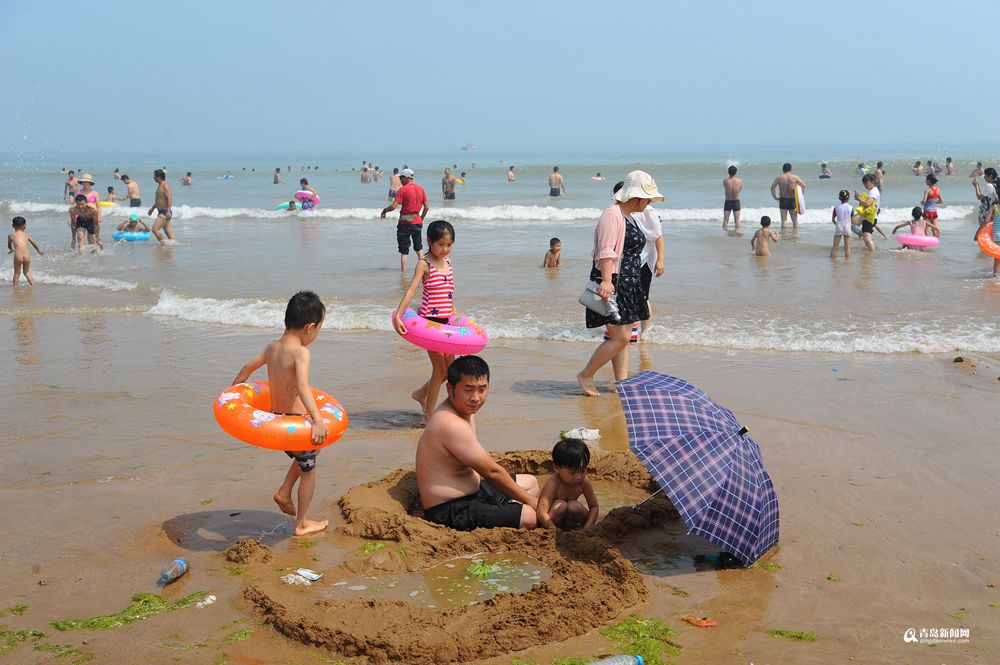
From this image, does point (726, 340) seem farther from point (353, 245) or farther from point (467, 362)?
point (353, 245)

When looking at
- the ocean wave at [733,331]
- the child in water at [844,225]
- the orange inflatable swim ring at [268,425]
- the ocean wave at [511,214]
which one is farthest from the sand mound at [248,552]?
the ocean wave at [511,214]

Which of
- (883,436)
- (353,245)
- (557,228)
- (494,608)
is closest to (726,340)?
(883,436)

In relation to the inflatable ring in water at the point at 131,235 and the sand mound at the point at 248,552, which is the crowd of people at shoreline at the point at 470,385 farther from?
the inflatable ring in water at the point at 131,235

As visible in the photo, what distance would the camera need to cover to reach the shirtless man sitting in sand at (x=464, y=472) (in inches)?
188

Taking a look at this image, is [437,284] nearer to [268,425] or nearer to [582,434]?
[582,434]

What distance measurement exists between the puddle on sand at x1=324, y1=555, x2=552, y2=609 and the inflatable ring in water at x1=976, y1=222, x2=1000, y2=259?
455 inches

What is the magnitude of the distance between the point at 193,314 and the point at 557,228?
40.8 feet

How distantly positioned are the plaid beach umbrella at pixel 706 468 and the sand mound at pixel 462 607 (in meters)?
0.46

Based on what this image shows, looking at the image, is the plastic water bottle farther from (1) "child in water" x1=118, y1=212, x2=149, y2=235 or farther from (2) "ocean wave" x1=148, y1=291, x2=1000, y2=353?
(1) "child in water" x1=118, y1=212, x2=149, y2=235

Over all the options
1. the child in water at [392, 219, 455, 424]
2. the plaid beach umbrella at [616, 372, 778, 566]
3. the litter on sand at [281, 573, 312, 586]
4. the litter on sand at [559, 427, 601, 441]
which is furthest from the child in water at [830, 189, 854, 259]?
the litter on sand at [281, 573, 312, 586]

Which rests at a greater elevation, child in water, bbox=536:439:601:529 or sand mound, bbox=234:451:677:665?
child in water, bbox=536:439:601:529

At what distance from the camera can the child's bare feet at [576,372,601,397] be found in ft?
25.6

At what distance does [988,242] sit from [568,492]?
448 inches

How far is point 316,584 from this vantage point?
169 inches
